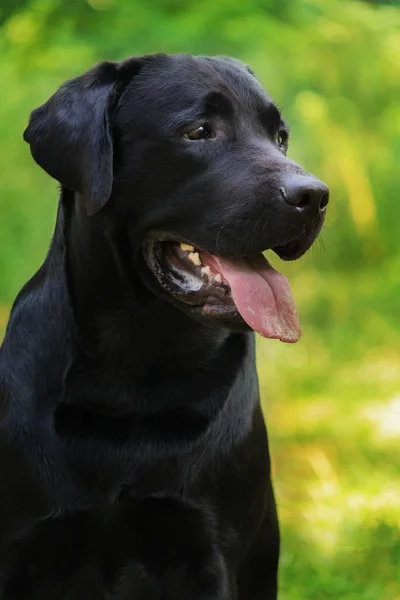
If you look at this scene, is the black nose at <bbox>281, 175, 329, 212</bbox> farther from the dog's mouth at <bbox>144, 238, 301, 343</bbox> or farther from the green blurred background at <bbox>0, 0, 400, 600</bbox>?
the green blurred background at <bbox>0, 0, 400, 600</bbox>

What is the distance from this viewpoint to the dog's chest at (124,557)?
6.96 feet

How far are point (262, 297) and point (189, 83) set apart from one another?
0.48m

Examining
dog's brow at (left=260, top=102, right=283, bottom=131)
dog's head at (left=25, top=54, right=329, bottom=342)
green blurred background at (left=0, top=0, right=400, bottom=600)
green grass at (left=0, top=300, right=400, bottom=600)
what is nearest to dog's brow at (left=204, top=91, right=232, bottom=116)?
dog's head at (left=25, top=54, right=329, bottom=342)

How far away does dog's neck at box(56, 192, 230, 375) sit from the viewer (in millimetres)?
2164

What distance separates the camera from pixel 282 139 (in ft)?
7.87

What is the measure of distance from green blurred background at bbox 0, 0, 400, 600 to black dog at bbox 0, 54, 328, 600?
1.75 meters

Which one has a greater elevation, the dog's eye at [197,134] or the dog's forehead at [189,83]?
the dog's forehead at [189,83]

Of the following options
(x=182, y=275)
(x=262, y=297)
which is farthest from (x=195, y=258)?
(x=262, y=297)

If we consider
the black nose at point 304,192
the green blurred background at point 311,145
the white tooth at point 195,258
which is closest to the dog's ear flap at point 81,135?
the white tooth at point 195,258

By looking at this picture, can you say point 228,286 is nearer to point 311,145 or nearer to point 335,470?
point 335,470

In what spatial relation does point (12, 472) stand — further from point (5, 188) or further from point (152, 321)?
point (5, 188)

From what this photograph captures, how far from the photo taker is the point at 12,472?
2.14 m

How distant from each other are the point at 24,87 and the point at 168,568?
279 centimetres

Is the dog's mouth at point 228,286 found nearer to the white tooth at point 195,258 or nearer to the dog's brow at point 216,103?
the white tooth at point 195,258
